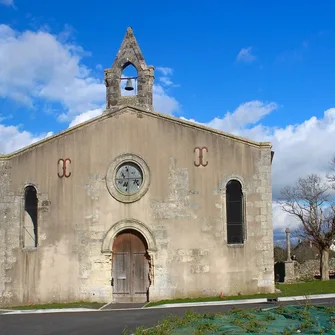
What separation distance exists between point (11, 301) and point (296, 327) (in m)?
13.1

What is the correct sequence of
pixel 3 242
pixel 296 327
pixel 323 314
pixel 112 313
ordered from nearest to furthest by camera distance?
1. pixel 296 327
2. pixel 323 314
3. pixel 112 313
4. pixel 3 242

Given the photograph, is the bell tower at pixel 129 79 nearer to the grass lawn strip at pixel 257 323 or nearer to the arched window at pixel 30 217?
the arched window at pixel 30 217

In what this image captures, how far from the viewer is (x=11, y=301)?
66.6 ft

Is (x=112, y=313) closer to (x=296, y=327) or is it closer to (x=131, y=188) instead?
(x=131, y=188)

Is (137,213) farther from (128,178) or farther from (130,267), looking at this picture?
(130,267)

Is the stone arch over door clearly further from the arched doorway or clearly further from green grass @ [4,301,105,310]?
green grass @ [4,301,105,310]

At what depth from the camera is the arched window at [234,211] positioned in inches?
794

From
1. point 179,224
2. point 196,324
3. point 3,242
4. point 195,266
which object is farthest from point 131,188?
point 196,324

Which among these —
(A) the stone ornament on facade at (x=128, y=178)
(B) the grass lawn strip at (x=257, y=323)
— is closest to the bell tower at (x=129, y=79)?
(A) the stone ornament on facade at (x=128, y=178)

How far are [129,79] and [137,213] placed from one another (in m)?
5.42

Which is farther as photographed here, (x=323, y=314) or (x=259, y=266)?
(x=259, y=266)

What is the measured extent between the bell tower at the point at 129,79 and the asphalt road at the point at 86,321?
27.6 feet

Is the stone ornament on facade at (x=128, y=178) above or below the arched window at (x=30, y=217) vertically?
above

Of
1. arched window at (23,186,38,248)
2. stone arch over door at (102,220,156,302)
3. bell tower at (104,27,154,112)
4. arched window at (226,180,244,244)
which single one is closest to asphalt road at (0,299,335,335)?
stone arch over door at (102,220,156,302)
